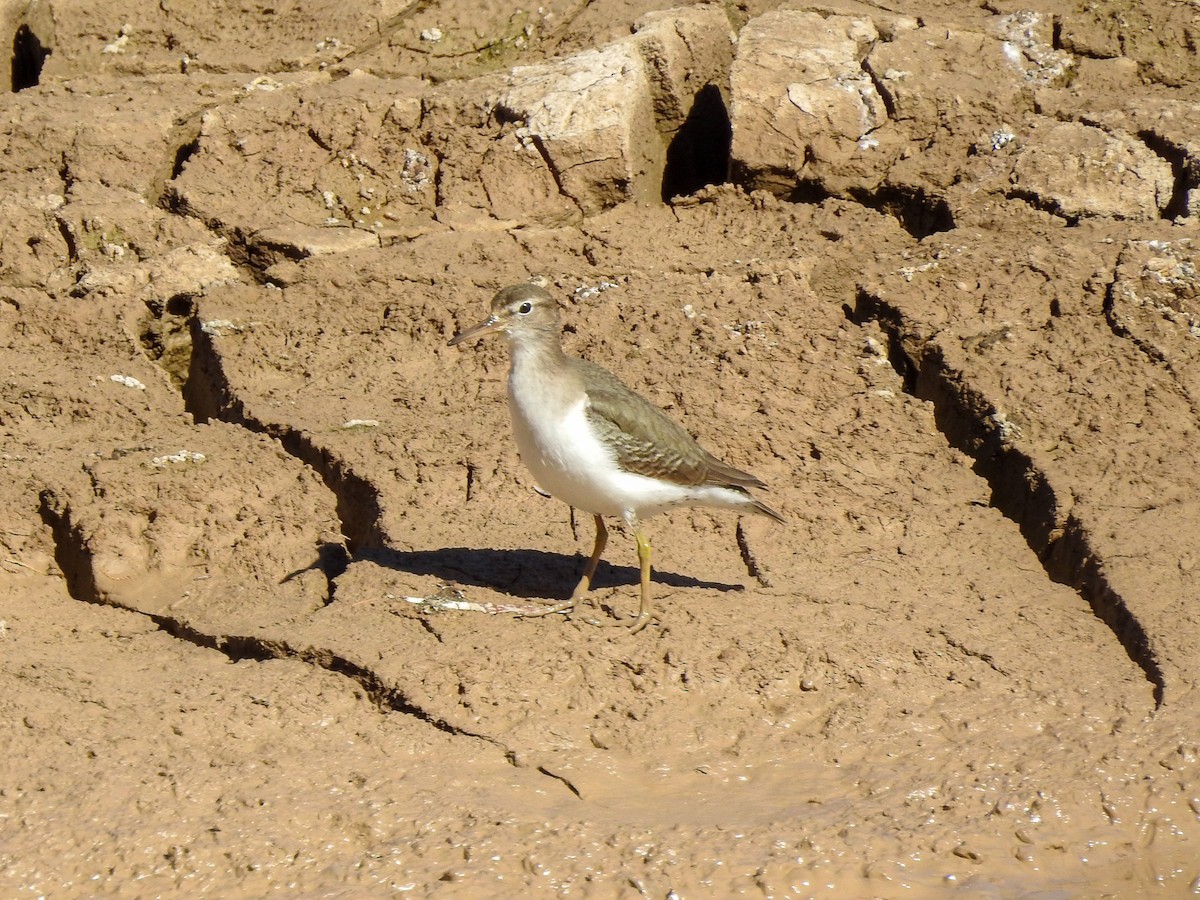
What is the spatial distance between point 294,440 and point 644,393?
165 centimetres


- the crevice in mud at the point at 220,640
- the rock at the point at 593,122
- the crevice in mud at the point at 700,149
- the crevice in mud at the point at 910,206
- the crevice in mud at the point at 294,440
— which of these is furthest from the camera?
the crevice in mud at the point at 700,149

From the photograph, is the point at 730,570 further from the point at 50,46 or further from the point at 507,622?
the point at 50,46

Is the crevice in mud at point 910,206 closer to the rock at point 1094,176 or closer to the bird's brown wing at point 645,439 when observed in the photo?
the rock at point 1094,176

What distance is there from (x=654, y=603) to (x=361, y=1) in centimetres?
516

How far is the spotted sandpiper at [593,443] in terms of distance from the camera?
17.8ft

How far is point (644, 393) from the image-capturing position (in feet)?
22.6

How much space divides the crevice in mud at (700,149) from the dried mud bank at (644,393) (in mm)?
32

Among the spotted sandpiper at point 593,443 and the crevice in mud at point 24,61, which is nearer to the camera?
the spotted sandpiper at point 593,443

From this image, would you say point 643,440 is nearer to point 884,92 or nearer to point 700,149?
point 700,149

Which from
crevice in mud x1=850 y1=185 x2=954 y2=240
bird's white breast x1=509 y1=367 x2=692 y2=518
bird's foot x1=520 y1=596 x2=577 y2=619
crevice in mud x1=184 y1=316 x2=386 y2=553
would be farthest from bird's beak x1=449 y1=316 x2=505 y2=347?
crevice in mud x1=850 y1=185 x2=954 y2=240

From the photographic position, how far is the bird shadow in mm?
5707

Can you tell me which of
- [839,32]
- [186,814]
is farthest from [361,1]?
[186,814]

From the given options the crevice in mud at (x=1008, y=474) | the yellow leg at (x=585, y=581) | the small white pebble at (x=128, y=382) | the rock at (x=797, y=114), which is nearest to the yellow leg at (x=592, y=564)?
the yellow leg at (x=585, y=581)

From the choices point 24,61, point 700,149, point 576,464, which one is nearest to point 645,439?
point 576,464
